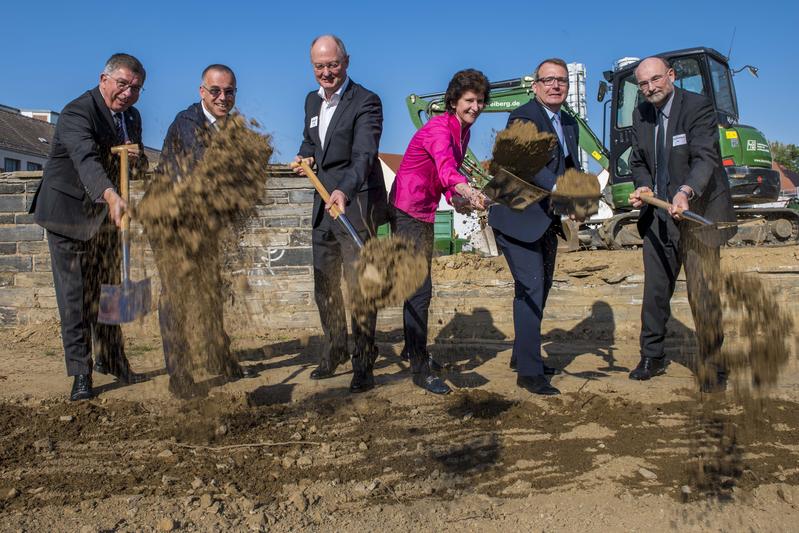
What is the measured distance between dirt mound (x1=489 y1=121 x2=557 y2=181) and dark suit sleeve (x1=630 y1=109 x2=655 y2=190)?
89 cm

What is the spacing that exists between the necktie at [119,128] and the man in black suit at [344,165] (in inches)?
41.6

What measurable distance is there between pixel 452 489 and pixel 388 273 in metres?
1.23

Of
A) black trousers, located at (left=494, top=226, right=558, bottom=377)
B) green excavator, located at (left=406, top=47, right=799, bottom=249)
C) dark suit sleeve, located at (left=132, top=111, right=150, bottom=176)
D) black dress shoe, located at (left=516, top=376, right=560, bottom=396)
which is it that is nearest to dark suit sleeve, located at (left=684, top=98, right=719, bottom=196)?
black trousers, located at (left=494, top=226, right=558, bottom=377)

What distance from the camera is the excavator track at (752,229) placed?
1141 cm

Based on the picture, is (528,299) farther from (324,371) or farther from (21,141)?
(21,141)

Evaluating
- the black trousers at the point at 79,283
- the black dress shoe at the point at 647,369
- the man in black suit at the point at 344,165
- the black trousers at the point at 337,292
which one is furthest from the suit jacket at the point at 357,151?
the black dress shoe at the point at 647,369

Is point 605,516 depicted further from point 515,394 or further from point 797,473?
point 515,394

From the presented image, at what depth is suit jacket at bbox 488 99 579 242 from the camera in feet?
13.8

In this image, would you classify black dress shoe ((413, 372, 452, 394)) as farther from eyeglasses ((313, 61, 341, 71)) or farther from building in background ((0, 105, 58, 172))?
building in background ((0, 105, 58, 172))

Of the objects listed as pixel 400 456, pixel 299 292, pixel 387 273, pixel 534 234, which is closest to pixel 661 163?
pixel 534 234

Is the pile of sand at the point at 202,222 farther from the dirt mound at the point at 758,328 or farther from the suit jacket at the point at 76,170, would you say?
the dirt mound at the point at 758,328

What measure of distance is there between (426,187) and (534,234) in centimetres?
69

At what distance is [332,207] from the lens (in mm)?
3959

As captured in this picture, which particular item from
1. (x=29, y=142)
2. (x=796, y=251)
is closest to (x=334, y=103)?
(x=796, y=251)
